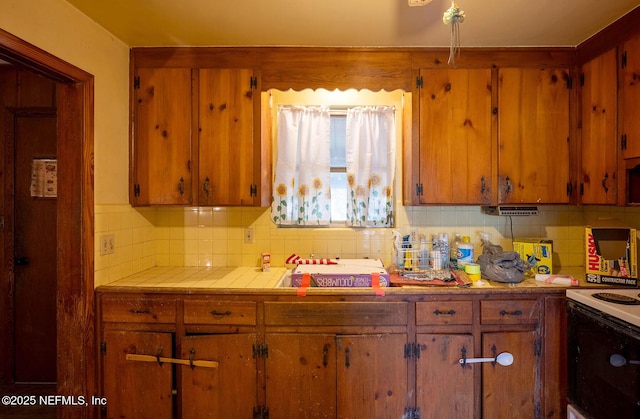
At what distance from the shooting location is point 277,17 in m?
1.79

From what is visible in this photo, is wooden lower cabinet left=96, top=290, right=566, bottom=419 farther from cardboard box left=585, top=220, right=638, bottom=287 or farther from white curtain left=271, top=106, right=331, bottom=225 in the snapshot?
white curtain left=271, top=106, right=331, bottom=225

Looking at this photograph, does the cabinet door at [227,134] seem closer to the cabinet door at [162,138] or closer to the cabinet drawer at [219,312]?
the cabinet door at [162,138]

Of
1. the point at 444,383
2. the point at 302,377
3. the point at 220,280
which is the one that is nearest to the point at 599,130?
the point at 444,383

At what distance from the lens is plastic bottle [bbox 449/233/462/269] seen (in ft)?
7.39

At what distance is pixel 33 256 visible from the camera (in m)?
2.52

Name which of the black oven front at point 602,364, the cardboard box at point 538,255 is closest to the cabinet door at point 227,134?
the cardboard box at point 538,255

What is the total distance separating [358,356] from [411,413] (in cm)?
44

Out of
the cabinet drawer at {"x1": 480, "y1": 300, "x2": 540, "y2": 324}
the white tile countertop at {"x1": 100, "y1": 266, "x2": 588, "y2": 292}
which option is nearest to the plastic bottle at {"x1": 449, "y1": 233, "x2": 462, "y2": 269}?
the white tile countertop at {"x1": 100, "y1": 266, "x2": 588, "y2": 292}

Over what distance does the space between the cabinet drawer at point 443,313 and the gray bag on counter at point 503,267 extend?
276mm

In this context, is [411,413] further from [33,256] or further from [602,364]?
[33,256]

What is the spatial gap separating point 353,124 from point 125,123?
1555 mm

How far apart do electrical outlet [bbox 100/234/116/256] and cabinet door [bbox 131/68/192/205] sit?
0.96ft

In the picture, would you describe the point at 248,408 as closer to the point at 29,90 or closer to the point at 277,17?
the point at 277,17

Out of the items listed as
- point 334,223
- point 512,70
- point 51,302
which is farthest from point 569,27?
point 51,302
